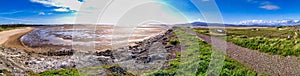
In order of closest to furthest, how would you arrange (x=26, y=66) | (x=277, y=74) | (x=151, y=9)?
(x=151, y=9) → (x=277, y=74) → (x=26, y=66)

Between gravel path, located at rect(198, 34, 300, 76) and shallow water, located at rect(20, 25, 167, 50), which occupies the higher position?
gravel path, located at rect(198, 34, 300, 76)

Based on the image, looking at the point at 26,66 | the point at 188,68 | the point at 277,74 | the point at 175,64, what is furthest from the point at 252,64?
the point at 26,66

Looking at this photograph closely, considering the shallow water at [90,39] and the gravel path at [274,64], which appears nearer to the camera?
the gravel path at [274,64]

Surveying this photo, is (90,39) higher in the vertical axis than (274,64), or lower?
lower

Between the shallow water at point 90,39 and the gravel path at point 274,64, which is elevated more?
the gravel path at point 274,64

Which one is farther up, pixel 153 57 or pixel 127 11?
pixel 127 11

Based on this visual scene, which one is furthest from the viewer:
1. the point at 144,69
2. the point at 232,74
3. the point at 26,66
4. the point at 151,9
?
the point at 26,66

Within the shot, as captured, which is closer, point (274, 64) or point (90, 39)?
point (274, 64)

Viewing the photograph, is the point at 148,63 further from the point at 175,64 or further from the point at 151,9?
the point at 151,9

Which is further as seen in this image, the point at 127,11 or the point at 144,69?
the point at 144,69

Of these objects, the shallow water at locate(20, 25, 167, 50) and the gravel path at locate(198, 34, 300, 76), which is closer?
the gravel path at locate(198, 34, 300, 76)
